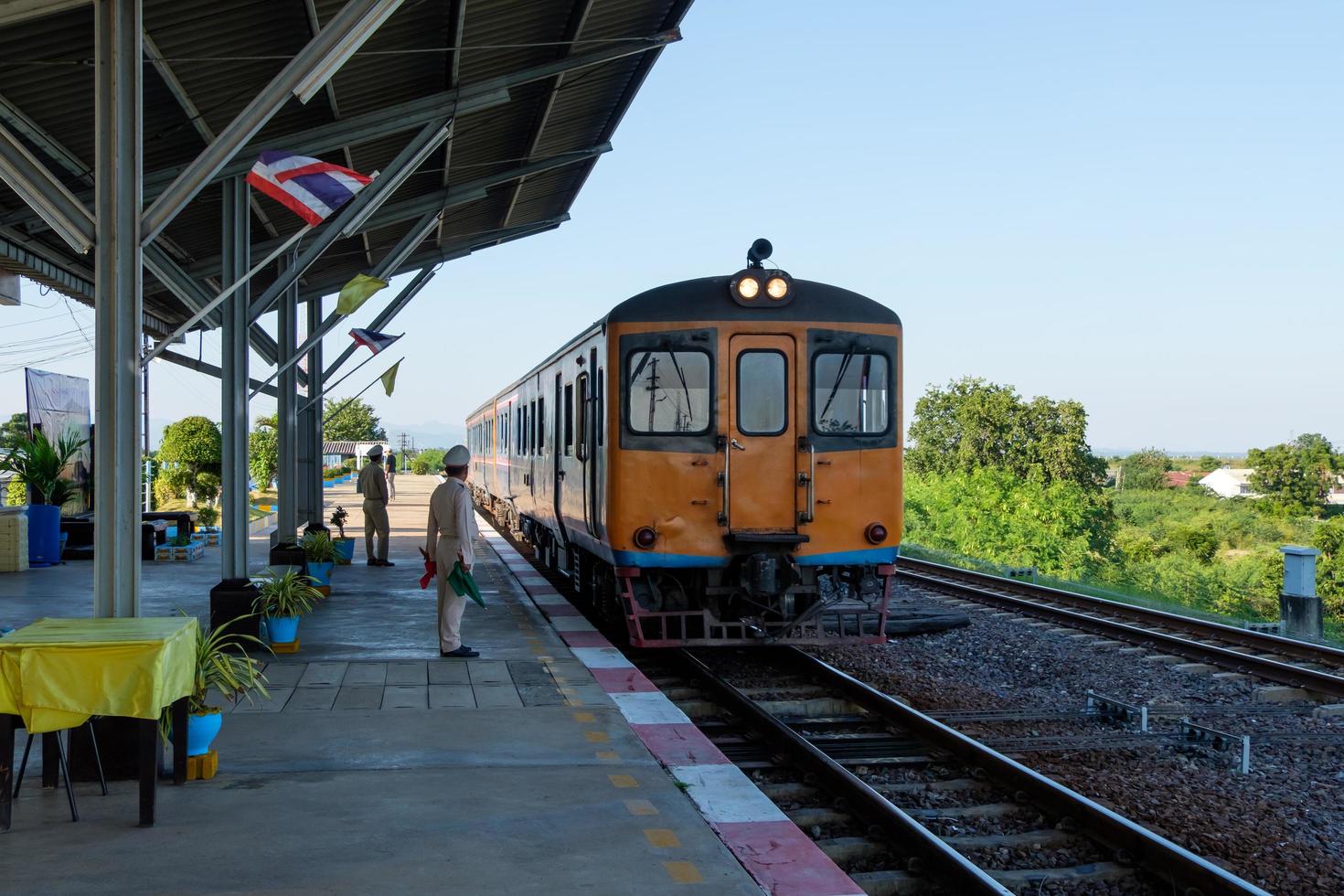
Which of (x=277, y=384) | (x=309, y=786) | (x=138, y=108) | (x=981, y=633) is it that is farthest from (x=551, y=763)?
(x=277, y=384)

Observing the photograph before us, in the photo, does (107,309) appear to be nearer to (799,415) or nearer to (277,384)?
(799,415)

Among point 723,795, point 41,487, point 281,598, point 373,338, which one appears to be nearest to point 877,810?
point 723,795

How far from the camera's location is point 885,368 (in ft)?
29.9

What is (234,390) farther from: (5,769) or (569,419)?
(5,769)

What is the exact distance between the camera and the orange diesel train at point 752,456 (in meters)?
8.77

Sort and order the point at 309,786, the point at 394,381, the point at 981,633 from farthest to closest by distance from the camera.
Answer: the point at 394,381 < the point at 981,633 < the point at 309,786

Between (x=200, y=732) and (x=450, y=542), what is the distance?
340 cm

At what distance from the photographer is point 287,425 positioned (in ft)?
47.2

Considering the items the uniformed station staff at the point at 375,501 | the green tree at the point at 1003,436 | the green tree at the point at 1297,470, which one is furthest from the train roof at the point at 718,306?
the green tree at the point at 1297,470

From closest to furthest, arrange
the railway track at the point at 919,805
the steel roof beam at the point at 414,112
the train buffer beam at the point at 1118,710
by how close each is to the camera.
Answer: the railway track at the point at 919,805, the train buffer beam at the point at 1118,710, the steel roof beam at the point at 414,112

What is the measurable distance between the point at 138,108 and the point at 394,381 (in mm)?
12720

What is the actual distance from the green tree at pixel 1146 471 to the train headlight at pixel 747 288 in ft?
343

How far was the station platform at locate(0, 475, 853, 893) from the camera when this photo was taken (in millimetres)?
4238

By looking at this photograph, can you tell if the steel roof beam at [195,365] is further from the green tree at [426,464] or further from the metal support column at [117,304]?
the green tree at [426,464]
